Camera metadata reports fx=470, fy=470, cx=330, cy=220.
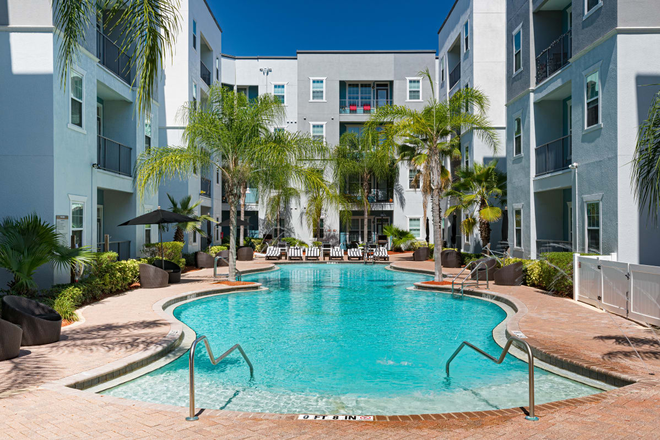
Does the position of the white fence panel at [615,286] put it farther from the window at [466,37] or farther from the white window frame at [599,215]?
the window at [466,37]

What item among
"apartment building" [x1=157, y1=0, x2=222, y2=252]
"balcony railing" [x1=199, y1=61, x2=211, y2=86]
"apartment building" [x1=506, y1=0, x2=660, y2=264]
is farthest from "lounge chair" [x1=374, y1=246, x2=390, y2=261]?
"balcony railing" [x1=199, y1=61, x2=211, y2=86]

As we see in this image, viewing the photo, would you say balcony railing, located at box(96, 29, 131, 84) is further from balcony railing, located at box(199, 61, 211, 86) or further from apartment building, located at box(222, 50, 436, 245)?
apartment building, located at box(222, 50, 436, 245)

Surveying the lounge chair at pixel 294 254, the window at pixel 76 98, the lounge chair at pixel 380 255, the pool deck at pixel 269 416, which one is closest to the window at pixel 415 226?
the lounge chair at pixel 380 255

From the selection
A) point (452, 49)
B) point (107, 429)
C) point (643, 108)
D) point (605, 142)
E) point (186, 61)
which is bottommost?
point (107, 429)

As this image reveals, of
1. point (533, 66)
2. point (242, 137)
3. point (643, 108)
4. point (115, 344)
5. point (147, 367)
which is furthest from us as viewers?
point (533, 66)

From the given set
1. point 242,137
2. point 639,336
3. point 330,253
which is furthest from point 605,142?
point 330,253

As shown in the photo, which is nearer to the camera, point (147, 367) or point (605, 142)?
point (147, 367)

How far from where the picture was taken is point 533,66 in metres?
17.4

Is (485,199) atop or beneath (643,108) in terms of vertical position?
beneath

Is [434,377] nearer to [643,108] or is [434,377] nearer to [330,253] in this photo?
[643,108]

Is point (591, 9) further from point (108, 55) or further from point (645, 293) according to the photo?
point (108, 55)

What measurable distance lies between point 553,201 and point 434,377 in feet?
42.1

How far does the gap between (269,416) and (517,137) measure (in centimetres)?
1703

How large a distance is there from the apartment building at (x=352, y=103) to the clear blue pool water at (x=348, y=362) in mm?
19000
